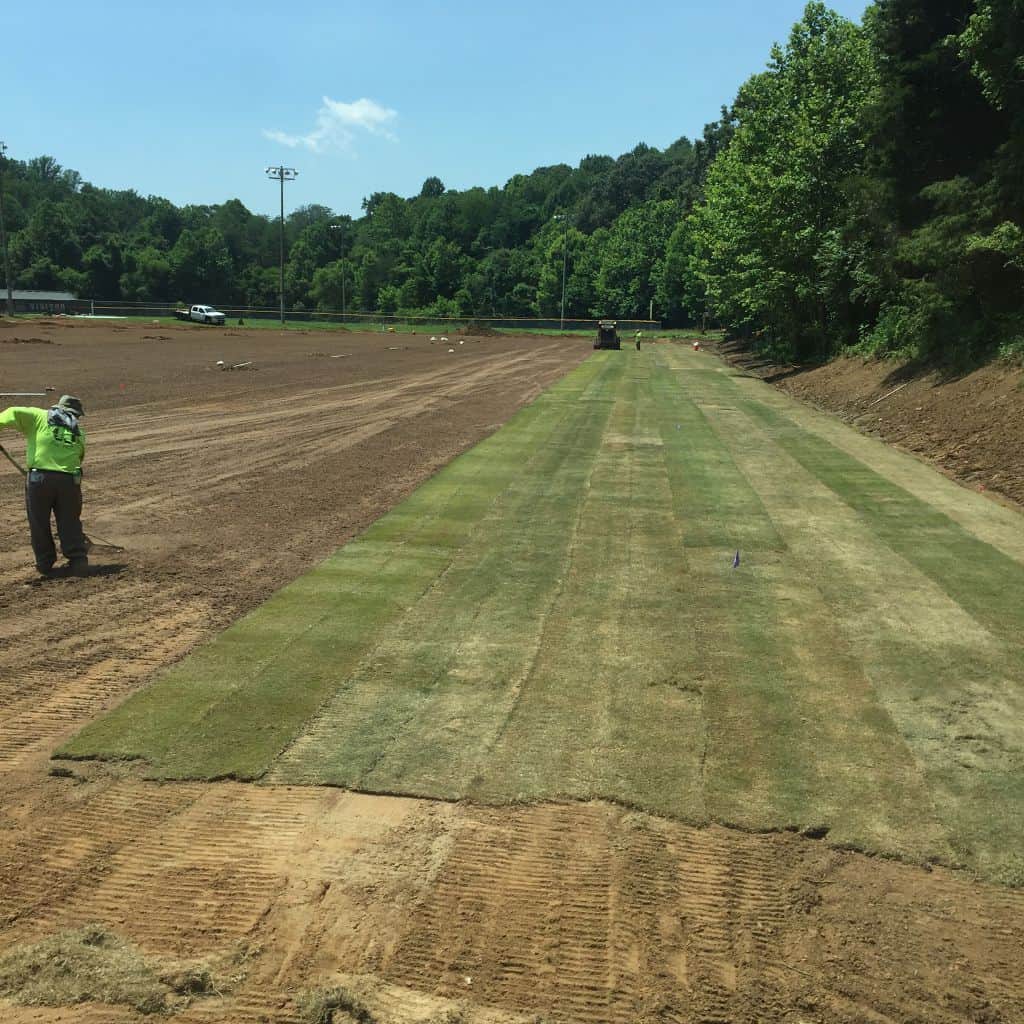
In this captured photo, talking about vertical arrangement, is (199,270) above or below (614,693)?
above

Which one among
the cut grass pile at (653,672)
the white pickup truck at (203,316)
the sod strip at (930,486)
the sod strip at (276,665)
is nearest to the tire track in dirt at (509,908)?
the cut grass pile at (653,672)

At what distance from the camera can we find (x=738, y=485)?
1591 cm

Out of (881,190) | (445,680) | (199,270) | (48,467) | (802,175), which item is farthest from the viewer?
(199,270)

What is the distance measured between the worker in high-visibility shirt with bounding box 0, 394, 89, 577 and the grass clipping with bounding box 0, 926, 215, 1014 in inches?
255

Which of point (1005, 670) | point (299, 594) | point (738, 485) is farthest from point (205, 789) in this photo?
point (738, 485)

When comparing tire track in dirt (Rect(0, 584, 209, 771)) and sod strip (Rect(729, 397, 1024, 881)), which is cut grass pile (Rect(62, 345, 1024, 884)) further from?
tire track in dirt (Rect(0, 584, 209, 771))

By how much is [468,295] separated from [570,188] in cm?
7618

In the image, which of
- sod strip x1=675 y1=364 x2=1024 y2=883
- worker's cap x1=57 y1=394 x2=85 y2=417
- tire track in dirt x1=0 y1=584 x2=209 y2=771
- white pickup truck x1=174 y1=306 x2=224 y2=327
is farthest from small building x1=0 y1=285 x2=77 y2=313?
sod strip x1=675 y1=364 x2=1024 y2=883

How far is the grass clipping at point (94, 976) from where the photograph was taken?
386 cm

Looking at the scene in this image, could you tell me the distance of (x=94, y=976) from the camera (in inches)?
157

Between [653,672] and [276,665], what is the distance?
3.21 m

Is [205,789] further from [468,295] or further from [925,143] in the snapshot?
[468,295]

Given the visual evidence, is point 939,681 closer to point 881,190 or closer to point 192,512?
point 192,512

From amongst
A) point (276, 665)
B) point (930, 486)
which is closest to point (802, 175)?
point (930, 486)
